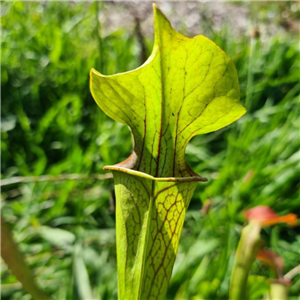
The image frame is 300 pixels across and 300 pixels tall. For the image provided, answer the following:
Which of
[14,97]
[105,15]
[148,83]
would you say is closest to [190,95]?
[148,83]

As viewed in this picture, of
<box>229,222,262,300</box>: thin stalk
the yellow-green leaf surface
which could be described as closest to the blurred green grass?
<box>229,222,262,300</box>: thin stalk

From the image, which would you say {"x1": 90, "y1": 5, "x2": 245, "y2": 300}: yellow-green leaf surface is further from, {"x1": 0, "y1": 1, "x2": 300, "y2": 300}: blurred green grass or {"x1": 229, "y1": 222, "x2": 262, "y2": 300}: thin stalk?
{"x1": 0, "y1": 1, "x2": 300, "y2": 300}: blurred green grass

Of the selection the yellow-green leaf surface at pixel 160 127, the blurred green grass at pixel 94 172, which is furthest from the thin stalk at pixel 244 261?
the blurred green grass at pixel 94 172

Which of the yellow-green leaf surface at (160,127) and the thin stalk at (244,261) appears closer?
the yellow-green leaf surface at (160,127)

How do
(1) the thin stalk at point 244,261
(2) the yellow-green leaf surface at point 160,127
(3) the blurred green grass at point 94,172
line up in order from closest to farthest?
(2) the yellow-green leaf surface at point 160,127 < (1) the thin stalk at point 244,261 < (3) the blurred green grass at point 94,172

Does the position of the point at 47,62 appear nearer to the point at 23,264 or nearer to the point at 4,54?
the point at 4,54

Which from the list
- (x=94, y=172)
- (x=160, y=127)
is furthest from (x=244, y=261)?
(x=94, y=172)

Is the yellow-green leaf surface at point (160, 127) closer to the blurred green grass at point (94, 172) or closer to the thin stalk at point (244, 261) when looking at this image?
the thin stalk at point (244, 261)
